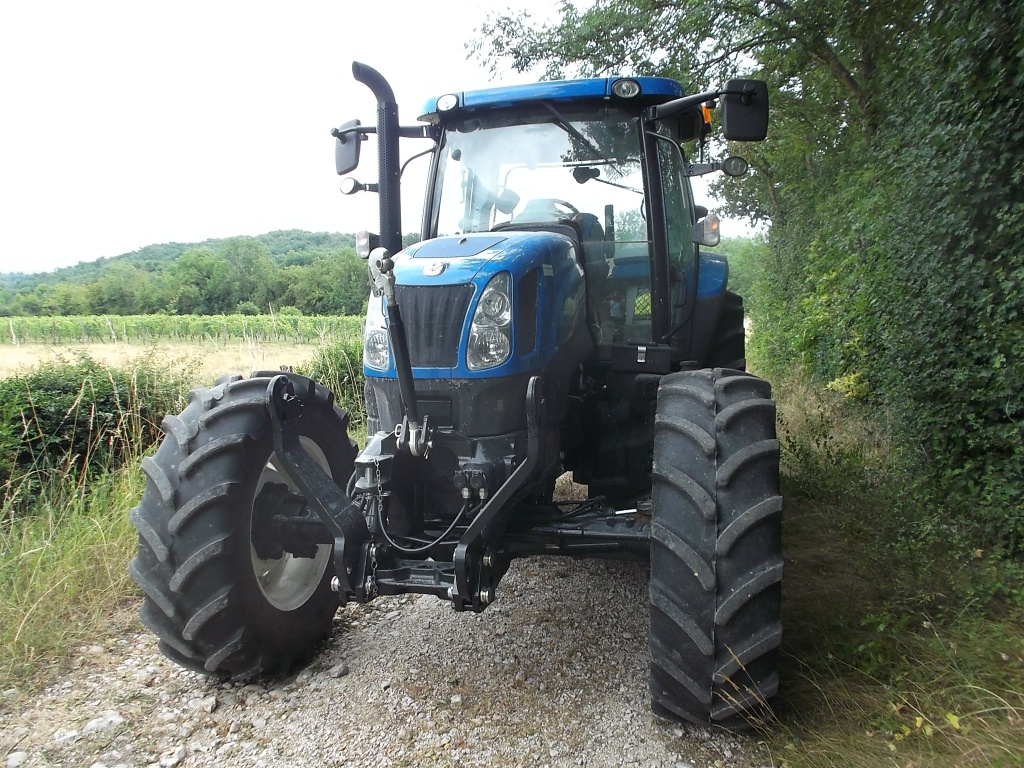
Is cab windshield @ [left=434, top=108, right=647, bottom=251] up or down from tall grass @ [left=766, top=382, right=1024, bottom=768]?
up

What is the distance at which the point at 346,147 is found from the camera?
11.7 feet

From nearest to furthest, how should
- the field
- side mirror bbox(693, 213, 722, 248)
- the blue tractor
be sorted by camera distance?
the blue tractor → side mirror bbox(693, 213, 722, 248) → the field

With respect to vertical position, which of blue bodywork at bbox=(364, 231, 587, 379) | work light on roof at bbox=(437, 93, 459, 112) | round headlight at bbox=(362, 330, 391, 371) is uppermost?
work light on roof at bbox=(437, 93, 459, 112)

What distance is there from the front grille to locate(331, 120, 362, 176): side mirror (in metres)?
1.08

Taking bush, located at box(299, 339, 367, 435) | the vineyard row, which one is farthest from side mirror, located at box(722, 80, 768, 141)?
the vineyard row

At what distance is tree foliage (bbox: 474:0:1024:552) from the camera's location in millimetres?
3611

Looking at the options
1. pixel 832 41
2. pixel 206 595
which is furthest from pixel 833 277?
pixel 206 595

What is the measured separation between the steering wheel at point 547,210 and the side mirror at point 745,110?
0.83 m

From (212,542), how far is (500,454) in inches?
42.2

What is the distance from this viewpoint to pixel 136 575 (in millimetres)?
2742

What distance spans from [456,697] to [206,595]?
1.01m

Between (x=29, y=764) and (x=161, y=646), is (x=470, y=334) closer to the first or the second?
(x=161, y=646)

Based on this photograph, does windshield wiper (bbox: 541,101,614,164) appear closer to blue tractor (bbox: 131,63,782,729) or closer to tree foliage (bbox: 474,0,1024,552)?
blue tractor (bbox: 131,63,782,729)

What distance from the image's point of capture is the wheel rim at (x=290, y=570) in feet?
10.2
